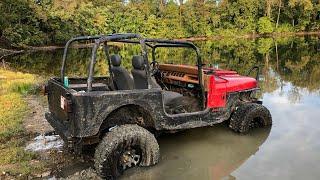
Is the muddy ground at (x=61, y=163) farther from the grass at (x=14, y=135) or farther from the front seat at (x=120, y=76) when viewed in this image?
the front seat at (x=120, y=76)

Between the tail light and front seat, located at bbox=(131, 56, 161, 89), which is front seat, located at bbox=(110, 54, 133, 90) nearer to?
front seat, located at bbox=(131, 56, 161, 89)

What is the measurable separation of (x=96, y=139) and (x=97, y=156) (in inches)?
13.7

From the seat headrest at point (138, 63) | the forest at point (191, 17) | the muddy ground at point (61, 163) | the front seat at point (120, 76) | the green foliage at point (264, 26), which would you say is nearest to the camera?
the muddy ground at point (61, 163)

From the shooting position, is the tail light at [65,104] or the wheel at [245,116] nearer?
the tail light at [65,104]

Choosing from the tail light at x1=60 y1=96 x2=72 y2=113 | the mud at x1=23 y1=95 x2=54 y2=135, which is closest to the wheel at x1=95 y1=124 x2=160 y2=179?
the tail light at x1=60 y1=96 x2=72 y2=113

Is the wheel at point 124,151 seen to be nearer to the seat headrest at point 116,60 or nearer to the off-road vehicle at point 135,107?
the off-road vehicle at point 135,107

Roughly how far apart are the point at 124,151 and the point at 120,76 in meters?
1.24

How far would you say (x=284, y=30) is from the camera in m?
54.7

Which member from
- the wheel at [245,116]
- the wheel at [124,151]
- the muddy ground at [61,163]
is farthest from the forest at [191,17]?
the wheel at [124,151]

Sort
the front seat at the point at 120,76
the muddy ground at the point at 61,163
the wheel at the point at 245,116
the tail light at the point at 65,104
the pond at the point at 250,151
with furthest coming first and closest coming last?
the wheel at the point at 245,116
the front seat at the point at 120,76
the pond at the point at 250,151
the muddy ground at the point at 61,163
the tail light at the point at 65,104

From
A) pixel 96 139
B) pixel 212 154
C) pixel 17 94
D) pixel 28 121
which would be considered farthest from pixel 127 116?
pixel 17 94

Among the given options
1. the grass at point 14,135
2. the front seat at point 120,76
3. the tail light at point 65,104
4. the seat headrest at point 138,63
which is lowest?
the grass at point 14,135

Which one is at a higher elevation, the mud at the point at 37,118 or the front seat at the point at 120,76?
the front seat at the point at 120,76

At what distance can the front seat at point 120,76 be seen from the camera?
619 cm
